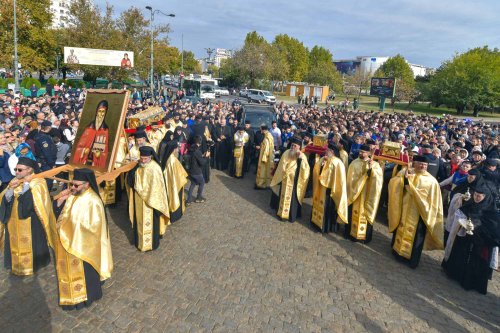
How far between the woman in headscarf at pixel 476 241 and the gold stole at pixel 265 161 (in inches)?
234

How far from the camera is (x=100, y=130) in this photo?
704cm

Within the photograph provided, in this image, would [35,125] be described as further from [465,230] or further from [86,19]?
[86,19]

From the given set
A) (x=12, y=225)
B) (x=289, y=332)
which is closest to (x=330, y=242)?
(x=289, y=332)

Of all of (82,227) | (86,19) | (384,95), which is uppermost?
(86,19)

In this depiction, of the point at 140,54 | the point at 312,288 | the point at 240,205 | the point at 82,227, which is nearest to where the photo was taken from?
the point at 82,227

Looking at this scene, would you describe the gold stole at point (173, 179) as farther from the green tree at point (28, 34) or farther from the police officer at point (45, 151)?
the green tree at point (28, 34)

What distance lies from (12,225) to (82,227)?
1759 mm

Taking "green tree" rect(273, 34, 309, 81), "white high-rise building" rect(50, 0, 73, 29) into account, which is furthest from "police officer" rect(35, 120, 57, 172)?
"green tree" rect(273, 34, 309, 81)

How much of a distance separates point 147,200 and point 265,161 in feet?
17.8

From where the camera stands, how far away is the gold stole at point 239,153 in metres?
12.4

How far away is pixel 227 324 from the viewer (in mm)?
4855

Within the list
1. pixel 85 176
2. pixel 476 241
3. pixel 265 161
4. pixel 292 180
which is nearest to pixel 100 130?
pixel 85 176

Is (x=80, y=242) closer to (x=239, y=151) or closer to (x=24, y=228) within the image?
(x=24, y=228)

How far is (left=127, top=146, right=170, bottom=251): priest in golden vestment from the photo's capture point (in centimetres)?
650
